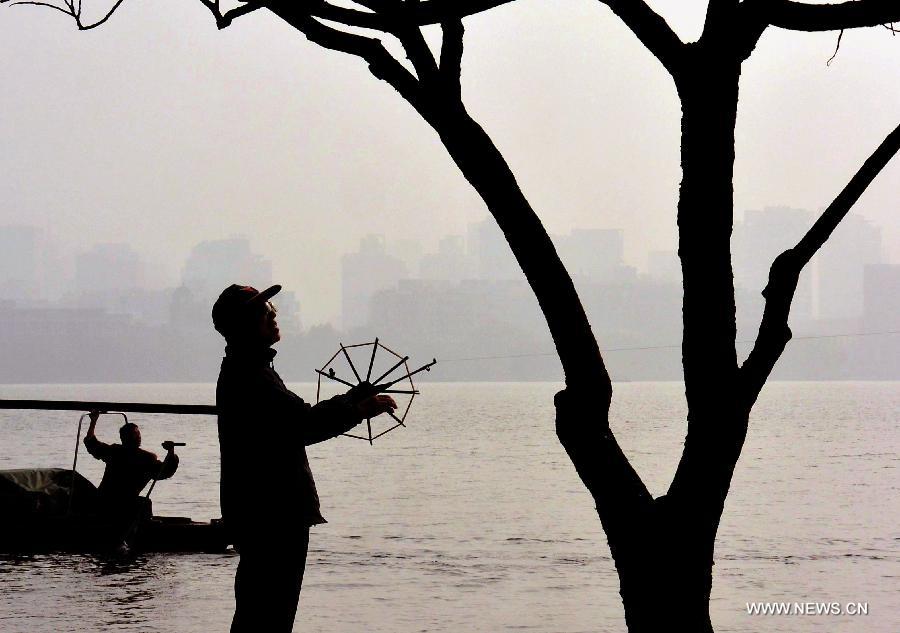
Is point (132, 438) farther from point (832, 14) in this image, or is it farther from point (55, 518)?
point (832, 14)

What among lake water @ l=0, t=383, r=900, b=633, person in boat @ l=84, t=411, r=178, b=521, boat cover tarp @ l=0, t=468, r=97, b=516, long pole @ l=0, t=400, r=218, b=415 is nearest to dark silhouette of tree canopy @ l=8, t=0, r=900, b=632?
long pole @ l=0, t=400, r=218, b=415

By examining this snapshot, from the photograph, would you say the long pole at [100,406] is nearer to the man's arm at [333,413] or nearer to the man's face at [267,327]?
the man's face at [267,327]

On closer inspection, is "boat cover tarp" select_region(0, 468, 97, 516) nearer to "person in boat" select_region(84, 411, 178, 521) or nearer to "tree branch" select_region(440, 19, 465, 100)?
"person in boat" select_region(84, 411, 178, 521)

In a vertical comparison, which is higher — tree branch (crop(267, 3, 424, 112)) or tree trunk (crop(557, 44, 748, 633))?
tree branch (crop(267, 3, 424, 112))

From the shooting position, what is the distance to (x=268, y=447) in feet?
17.0

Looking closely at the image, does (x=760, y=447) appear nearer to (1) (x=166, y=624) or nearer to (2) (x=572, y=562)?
(2) (x=572, y=562)

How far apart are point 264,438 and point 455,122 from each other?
4.68 feet

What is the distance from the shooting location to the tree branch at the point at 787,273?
488 centimetres

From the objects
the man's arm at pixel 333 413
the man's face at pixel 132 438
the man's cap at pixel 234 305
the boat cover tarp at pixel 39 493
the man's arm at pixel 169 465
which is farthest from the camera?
the boat cover tarp at pixel 39 493

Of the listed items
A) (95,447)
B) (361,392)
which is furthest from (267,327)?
(95,447)

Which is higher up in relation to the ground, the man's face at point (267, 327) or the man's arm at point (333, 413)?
the man's face at point (267, 327)

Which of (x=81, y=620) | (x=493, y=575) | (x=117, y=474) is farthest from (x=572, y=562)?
(x=81, y=620)

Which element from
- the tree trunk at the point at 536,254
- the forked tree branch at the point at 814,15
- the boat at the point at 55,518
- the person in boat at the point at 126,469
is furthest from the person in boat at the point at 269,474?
the boat at the point at 55,518

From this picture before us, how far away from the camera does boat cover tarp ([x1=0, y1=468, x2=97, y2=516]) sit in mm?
14633
